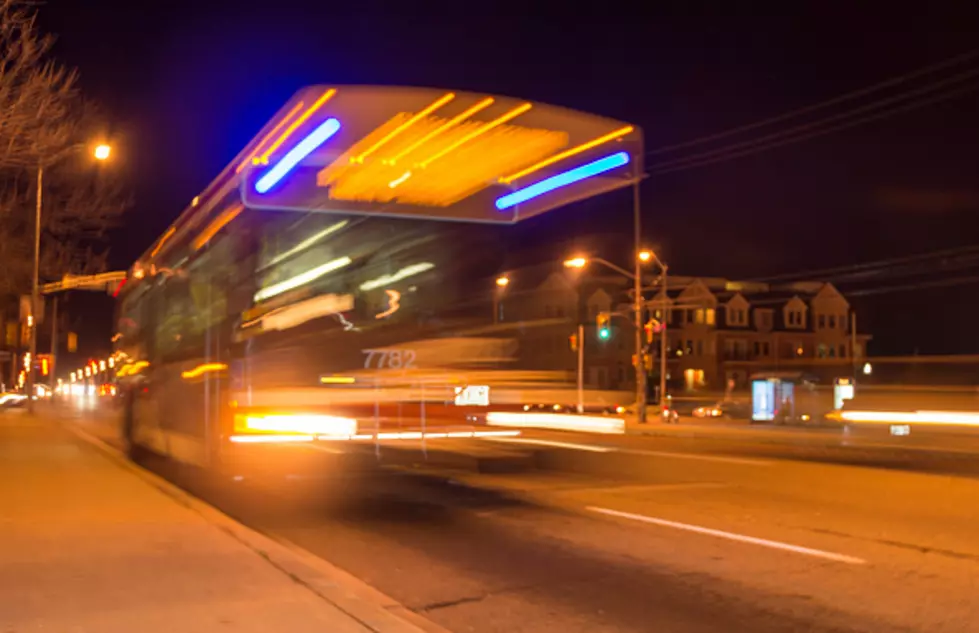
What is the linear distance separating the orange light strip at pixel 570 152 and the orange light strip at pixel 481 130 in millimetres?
879

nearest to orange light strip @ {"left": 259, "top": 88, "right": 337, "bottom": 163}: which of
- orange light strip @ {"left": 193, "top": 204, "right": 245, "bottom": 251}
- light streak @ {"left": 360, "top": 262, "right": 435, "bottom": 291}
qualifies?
orange light strip @ {"left": 193, "top": 204, "right": 245, "bottom": 251}

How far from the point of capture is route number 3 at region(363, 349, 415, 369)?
9891mm

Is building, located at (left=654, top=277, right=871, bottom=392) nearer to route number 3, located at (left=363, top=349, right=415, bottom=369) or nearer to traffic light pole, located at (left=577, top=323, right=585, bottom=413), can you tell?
traffic light pole, located at (left=577, top=323, right=585, bottom=413)

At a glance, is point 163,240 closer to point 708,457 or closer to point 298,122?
point 298,122

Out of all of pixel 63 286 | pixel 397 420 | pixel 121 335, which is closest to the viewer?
pixel 397 420

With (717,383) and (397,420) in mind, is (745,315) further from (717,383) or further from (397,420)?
(397,420)

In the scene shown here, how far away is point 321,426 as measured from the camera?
1034cm

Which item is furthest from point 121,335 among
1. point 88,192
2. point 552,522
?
point 552,522

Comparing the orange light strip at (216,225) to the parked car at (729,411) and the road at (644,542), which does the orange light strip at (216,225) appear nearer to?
the road at (644,542)

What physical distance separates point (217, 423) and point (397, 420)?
6.43 ft

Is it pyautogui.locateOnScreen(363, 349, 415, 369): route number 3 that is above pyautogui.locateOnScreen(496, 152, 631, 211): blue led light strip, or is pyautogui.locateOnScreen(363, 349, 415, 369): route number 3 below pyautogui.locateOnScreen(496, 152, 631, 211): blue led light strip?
below

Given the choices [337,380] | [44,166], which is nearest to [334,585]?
[337,380]

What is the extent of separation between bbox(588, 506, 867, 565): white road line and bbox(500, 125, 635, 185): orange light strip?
12.9 ft

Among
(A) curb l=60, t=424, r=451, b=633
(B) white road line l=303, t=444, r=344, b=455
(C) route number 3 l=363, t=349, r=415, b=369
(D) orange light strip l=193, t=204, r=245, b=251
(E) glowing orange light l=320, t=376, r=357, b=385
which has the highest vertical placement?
(D) orange light strip l=193, t=204, r=245, b=251
